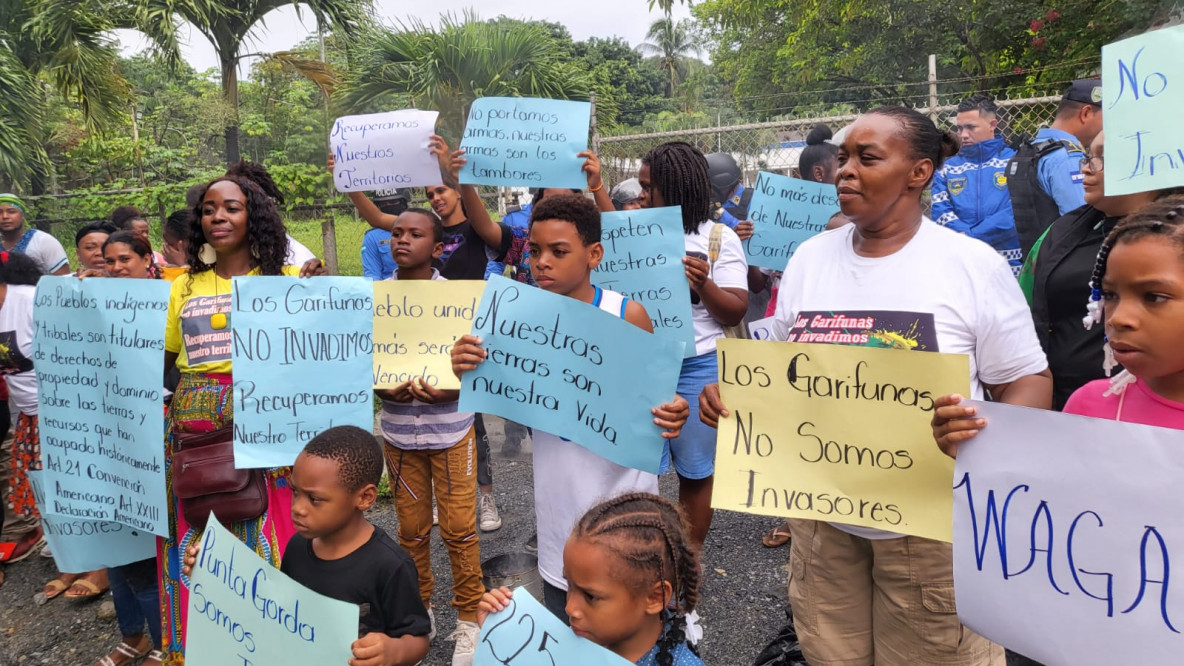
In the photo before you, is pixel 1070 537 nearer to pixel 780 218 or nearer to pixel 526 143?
pixel 526 143

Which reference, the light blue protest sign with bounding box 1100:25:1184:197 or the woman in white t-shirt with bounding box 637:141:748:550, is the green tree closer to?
the woman in white t-shirt with bounding box 637:141:748:550

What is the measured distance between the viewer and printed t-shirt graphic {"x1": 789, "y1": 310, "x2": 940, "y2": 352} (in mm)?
2000

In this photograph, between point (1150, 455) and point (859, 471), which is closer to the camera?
point (1150, 455)

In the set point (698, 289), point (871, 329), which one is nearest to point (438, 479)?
point (698, 289)

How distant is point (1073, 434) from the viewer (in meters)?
1.56

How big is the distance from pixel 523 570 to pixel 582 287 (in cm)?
211

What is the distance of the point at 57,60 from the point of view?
38.3 feet

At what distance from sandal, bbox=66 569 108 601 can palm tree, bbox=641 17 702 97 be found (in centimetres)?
5775

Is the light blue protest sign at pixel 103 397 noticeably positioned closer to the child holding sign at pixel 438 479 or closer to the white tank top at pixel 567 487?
the child holding sign at pixel 438 479

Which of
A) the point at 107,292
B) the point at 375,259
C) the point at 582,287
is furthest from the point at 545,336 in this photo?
the point at 375,259

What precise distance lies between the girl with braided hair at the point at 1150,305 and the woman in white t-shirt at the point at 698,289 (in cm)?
173

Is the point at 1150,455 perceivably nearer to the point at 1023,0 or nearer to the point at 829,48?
the point at 1023,0

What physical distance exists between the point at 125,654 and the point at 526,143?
2.89 metres

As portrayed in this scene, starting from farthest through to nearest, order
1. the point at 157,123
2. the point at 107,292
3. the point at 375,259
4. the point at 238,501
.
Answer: the point at 157,123 < the point at 375,259 < the point at 107,292 < the point at 238,501
